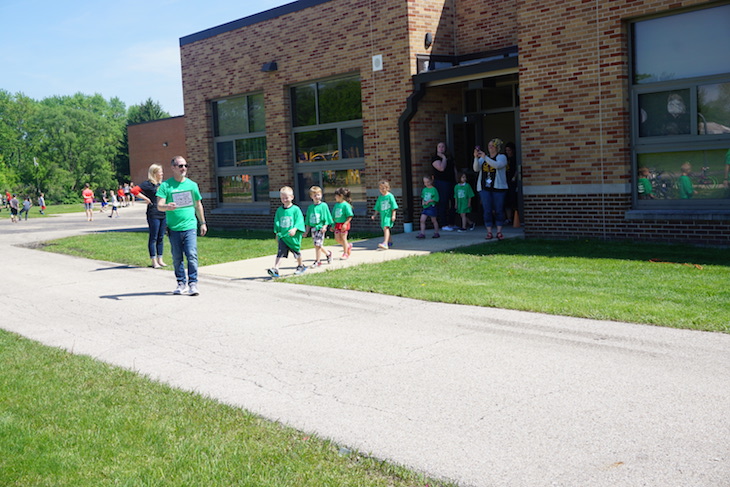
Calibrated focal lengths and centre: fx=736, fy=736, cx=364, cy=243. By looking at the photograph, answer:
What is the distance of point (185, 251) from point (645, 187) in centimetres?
733

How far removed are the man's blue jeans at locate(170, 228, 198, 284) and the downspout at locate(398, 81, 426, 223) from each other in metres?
6.83

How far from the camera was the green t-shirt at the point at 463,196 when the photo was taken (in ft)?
48.9

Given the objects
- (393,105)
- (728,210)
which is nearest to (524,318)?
(728,210)

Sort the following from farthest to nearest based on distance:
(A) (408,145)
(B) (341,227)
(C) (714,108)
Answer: (A) (408,145) → (B) (341,227) → (C) (714,108)

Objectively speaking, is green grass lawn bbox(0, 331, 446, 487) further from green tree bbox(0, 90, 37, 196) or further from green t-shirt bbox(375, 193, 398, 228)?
green tree bbox(0, 90, 37, 196)

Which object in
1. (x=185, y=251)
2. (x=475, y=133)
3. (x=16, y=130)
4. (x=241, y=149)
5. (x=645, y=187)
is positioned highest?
(x=16, y=130)

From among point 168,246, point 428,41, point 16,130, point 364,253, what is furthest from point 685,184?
point 16,130

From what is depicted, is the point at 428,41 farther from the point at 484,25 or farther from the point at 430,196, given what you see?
the point at 430,196

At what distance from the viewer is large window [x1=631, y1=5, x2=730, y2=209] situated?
11.0 meters

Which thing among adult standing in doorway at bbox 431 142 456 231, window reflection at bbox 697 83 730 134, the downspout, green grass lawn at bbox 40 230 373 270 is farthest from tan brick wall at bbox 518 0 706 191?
green grass lawn at bbox 40 230 373 270

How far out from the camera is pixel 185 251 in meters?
10.1

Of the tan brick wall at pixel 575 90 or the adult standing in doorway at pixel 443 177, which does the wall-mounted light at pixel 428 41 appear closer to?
the adult standing in doorway at pixel 443 177

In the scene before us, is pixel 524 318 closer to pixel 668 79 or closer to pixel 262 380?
pixel 262 380

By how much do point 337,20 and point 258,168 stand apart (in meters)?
5.29
